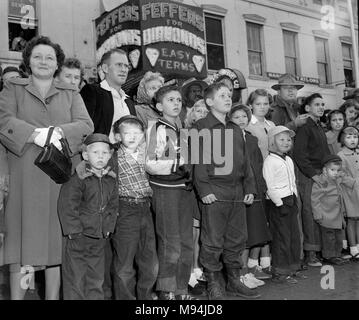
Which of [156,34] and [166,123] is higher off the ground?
[156,34]

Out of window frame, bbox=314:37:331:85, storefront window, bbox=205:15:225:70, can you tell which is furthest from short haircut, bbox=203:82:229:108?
storefront window, bbox=205:15:225:70

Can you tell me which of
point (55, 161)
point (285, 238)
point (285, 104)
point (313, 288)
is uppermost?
point (285, 104)

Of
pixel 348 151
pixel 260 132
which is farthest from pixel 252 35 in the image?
pixel 260 132

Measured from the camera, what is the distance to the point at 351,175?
4.76 meters

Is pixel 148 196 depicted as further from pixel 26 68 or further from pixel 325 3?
pixel 325 3

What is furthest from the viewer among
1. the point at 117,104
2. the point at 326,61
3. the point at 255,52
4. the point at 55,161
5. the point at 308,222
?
the point at 255,52

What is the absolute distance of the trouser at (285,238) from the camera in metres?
3.71

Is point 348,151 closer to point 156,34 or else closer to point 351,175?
point 351,175

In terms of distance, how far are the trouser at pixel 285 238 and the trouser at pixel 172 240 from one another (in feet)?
3.68

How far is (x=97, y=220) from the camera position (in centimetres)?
253

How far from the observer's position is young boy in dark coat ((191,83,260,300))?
313cm

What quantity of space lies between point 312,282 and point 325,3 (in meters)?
4.26

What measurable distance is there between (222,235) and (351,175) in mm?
2356

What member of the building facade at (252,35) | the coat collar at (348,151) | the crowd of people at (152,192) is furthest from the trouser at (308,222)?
the building facade at (252,35)
